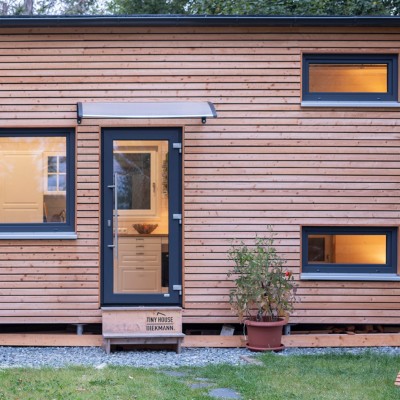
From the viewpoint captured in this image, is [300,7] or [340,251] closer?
[340,251]

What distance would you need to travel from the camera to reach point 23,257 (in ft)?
32.6

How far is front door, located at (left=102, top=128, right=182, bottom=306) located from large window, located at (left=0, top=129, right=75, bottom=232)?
1.63 feet

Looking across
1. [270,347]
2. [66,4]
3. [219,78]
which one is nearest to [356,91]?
[219,78]

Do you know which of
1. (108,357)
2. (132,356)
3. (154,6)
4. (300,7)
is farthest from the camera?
(154,6)

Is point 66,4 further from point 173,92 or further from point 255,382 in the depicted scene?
point 255,382

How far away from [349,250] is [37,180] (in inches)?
158

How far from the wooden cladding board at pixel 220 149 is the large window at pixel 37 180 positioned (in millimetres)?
183

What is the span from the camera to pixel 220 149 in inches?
395

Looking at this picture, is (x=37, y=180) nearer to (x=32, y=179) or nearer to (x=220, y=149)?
(x=32, y=179)

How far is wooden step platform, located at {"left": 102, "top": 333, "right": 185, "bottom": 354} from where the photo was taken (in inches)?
365

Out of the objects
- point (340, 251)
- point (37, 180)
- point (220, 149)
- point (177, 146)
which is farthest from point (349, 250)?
point (37, 180)

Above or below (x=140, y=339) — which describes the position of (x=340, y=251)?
above

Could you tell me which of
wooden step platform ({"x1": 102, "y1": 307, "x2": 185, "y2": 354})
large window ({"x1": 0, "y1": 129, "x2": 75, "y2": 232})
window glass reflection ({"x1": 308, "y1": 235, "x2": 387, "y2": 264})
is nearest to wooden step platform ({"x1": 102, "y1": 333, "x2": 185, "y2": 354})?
wooden step platform ({"x1": 102, "y1": 307, "x2": 185, "y2": 354})

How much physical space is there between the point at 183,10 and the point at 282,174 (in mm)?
13006
